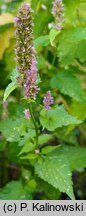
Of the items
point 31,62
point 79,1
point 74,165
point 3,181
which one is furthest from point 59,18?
point 3,181

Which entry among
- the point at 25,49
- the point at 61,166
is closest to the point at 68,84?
the point at 61,166

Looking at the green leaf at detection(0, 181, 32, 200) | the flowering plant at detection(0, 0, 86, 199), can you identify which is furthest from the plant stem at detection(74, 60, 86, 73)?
the green leaf at detection(0, 181, 32, 200)

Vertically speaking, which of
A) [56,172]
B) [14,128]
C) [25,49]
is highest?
[25,49]

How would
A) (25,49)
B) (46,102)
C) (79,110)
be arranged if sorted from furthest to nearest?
1. (79,110)
2. (46,102)
3. (25,49)

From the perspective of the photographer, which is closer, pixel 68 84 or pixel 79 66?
pixel 68 84

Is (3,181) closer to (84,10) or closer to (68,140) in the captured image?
(68,140)

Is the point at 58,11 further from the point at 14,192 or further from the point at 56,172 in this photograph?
the point at 14,192

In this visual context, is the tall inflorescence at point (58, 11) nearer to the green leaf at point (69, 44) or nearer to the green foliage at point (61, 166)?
the green leaf at point (69, 44)
